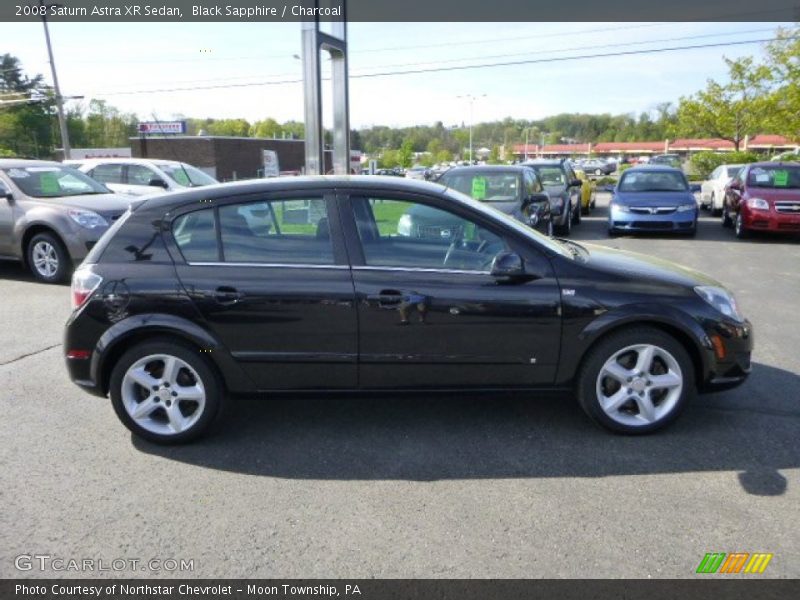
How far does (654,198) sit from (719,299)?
986 cm

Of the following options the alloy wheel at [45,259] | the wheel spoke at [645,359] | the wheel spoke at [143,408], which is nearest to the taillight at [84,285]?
the wheel spoke at [143,408]

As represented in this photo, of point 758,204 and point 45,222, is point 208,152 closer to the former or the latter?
point 45,222

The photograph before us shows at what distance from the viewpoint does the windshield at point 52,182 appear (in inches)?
375

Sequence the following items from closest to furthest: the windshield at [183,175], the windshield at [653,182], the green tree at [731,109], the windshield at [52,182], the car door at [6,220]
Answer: the car door at [6,220] → the windshield at [52,182] → the windshield at [653,182] → the windshield at [183,175] → the green tree at [731,109]

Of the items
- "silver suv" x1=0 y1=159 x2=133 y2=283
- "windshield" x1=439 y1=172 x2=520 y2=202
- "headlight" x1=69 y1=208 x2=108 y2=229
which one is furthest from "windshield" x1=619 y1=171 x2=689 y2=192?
"headlight" x1=69 y1=208 x2=108 y2=229

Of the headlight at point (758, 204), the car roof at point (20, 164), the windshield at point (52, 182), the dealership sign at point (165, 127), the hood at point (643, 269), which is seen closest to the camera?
the hood at point (643, 269)

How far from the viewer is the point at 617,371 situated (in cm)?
391

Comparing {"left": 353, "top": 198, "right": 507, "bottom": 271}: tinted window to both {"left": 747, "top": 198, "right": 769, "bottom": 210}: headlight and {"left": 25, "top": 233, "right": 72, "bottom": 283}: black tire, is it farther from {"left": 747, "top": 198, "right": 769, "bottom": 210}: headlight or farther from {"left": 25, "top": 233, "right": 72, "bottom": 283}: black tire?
{"left": 747, "top": 198, "right": 769, "bottom": 210}: headlight

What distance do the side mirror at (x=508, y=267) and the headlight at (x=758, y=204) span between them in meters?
10.7

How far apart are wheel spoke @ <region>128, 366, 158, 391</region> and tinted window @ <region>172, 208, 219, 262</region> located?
75 cm

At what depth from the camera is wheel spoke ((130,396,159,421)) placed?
3.92 meters

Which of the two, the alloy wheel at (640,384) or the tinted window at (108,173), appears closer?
the alloy wheel at (640,384)

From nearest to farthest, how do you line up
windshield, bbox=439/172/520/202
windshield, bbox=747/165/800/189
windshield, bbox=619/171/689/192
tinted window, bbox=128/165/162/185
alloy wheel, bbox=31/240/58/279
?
alloy wheel, bbox=31/240/58/279, windshield, bbox=439/172/520/202, windshield, bbox=747/165/800/189, windshield, bbox=619/171/689/192, tinted window, bbox=128/165/162/185

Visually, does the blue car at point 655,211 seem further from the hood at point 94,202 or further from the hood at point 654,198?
the hood at point 94,202
